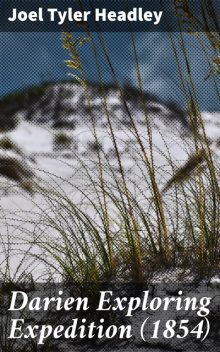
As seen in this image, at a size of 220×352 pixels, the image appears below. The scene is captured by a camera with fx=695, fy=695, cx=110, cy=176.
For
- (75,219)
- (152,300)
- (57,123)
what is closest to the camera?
(152,300)

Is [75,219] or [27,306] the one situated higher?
[75,219]

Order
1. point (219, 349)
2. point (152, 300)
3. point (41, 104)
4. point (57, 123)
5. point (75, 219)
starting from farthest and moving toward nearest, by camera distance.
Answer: point (41, 104) → point (57, 123) → point (75, 219) → point (152, 300) → point (219, 349)

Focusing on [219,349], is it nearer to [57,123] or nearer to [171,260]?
[171,260]

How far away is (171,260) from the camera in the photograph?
2543 millimetres

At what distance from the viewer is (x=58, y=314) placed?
93.0 inches

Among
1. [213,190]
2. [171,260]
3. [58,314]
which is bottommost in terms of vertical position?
[58,314]

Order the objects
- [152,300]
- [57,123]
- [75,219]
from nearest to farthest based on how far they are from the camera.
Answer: [152,300], [75,219], [57,123]

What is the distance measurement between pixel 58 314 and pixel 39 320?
7 cm

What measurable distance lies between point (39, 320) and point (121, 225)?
18.3 inches

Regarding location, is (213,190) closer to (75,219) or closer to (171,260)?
(171,260)

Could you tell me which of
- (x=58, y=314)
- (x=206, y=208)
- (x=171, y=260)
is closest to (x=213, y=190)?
(x=206, y=208)

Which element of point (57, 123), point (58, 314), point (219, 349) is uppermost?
point (57, 123)

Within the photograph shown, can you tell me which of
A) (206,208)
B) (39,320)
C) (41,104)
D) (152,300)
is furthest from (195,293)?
(41,104)

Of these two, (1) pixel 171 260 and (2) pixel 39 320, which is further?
(1) pixel 171 260
